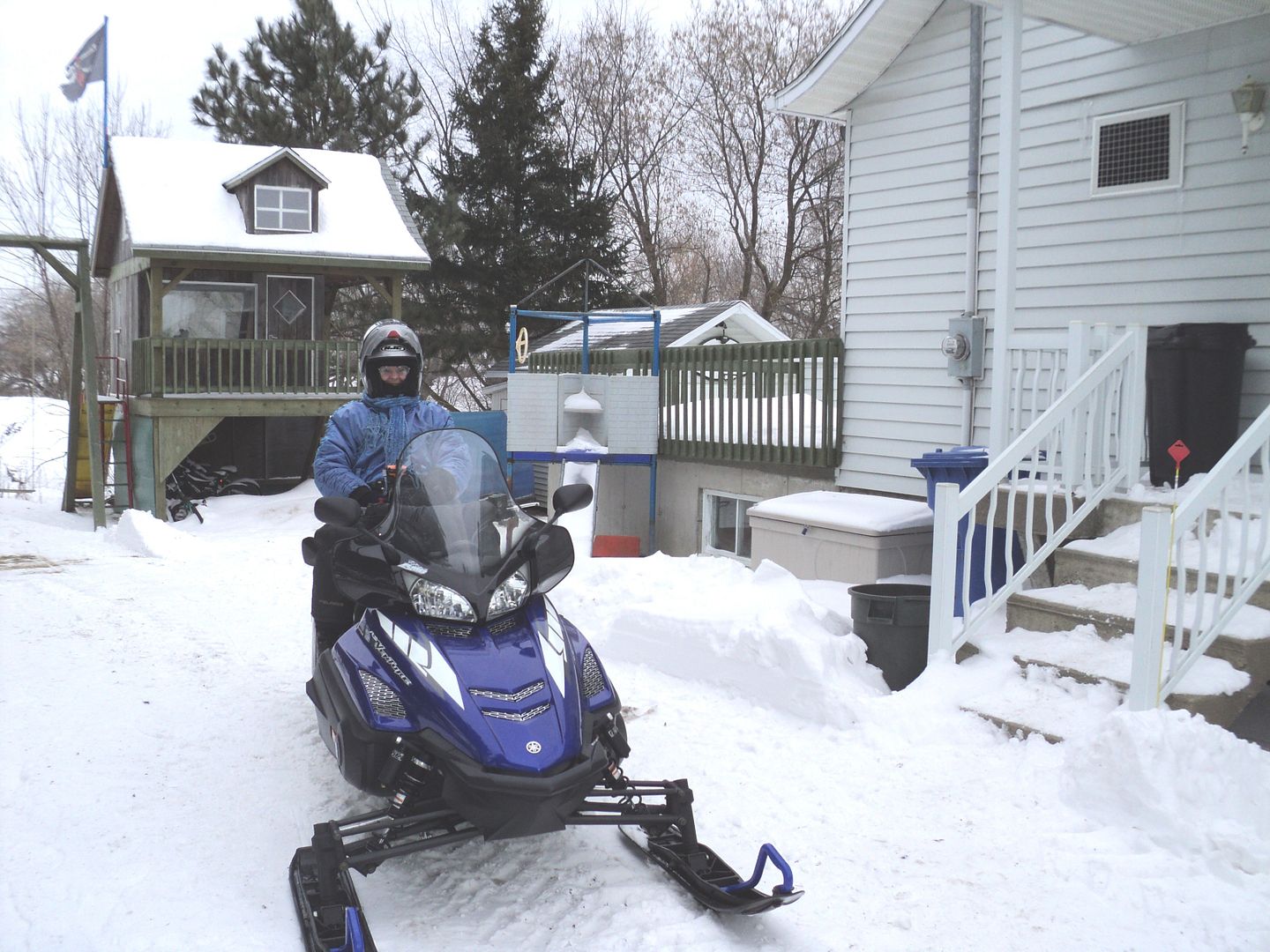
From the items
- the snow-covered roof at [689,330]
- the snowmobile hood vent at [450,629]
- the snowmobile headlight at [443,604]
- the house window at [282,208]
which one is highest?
the house window at [282,208]

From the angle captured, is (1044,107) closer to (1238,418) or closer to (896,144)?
(896,144)

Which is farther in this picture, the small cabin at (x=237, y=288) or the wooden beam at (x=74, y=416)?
the small cabin at (x=237, y=288)

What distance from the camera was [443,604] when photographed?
3.58 meters

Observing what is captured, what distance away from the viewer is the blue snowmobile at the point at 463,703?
10.7ft

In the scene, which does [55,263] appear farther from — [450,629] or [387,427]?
[450,629]

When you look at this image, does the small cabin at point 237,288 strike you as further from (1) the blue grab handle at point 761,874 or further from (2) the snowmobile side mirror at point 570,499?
(1) the blue grab handle at point 761,874

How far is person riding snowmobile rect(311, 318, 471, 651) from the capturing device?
176 inches

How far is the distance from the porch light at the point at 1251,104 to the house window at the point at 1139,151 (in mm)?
487

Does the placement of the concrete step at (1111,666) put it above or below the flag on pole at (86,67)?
below

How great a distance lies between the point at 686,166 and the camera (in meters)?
30.4

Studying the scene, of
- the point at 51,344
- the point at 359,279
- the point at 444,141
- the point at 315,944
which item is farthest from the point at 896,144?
the point at 51,344

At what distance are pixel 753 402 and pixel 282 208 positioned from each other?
11.5 metres

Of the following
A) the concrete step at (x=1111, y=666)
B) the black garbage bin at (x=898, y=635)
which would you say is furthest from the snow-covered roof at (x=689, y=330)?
the concrete step at (x=1111, y=666)

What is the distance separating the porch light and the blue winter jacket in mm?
5286
